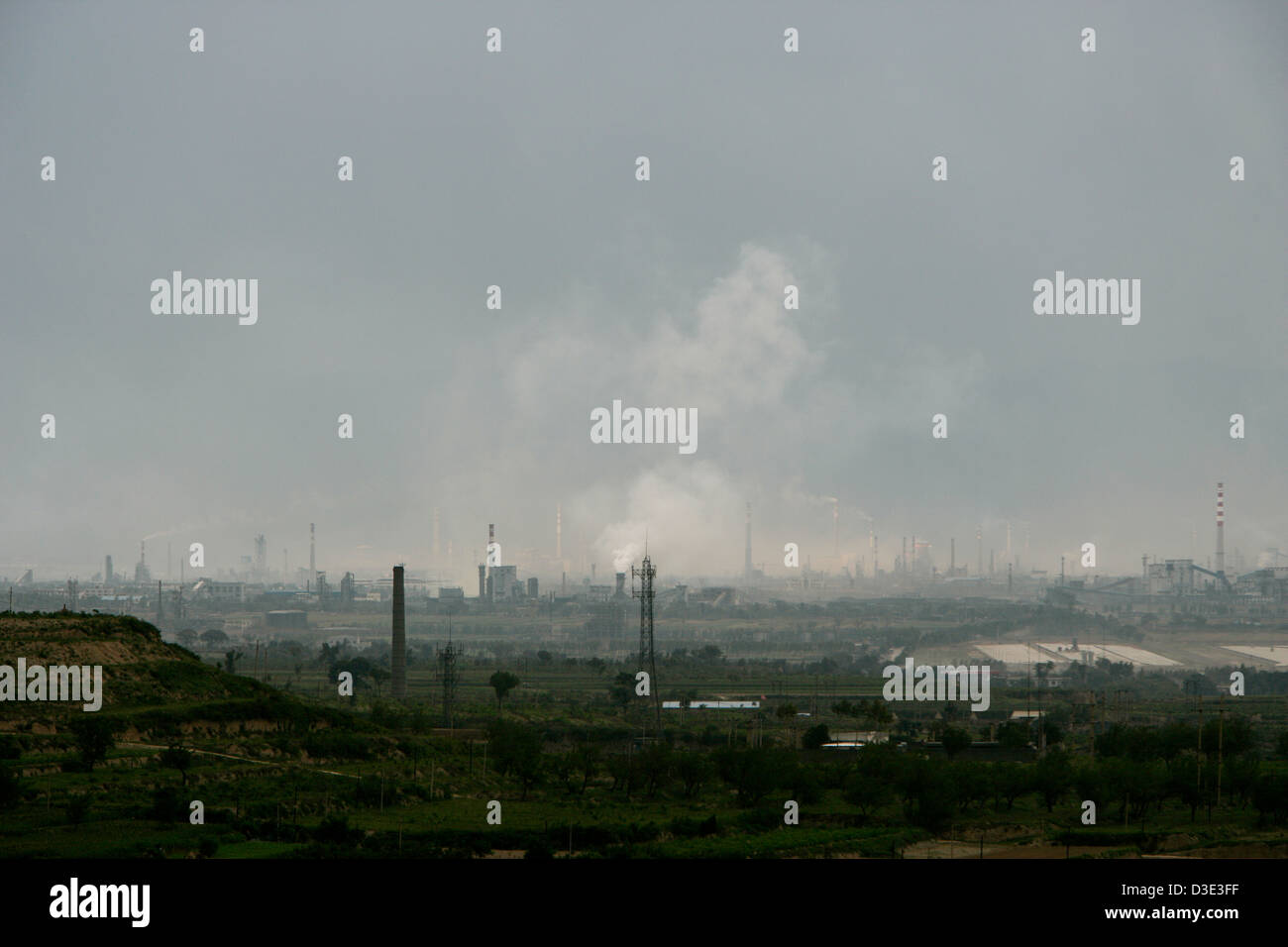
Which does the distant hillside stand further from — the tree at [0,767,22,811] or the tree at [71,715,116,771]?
the tree at [0,767,22,811]

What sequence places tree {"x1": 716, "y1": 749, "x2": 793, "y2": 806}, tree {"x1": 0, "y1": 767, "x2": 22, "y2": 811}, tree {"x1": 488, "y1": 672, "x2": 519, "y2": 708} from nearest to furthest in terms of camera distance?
tree {"x1": 0, "y1": 767, "x2": 22, "y2": 811} → tree {"x1": 716, "y1": 749, "x2": 793, "y2": 806} → tree {"x1": 488, "y1": 672, "x2": 519, "y2": 708}

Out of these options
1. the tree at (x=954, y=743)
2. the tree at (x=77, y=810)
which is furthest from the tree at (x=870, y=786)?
the tree at (x=77, y=810)

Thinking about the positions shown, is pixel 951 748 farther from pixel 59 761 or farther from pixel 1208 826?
pixel 59 761

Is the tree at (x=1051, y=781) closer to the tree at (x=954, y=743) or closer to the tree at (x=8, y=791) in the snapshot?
the tree at (x=954, y=743)

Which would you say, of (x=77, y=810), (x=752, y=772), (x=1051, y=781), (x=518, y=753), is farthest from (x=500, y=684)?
(x=77, y=810)

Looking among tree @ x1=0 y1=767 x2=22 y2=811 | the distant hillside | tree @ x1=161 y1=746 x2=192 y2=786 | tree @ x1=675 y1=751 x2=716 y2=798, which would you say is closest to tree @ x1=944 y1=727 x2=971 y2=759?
tree @ x1=675 y1=751 x2=716 y2=798
